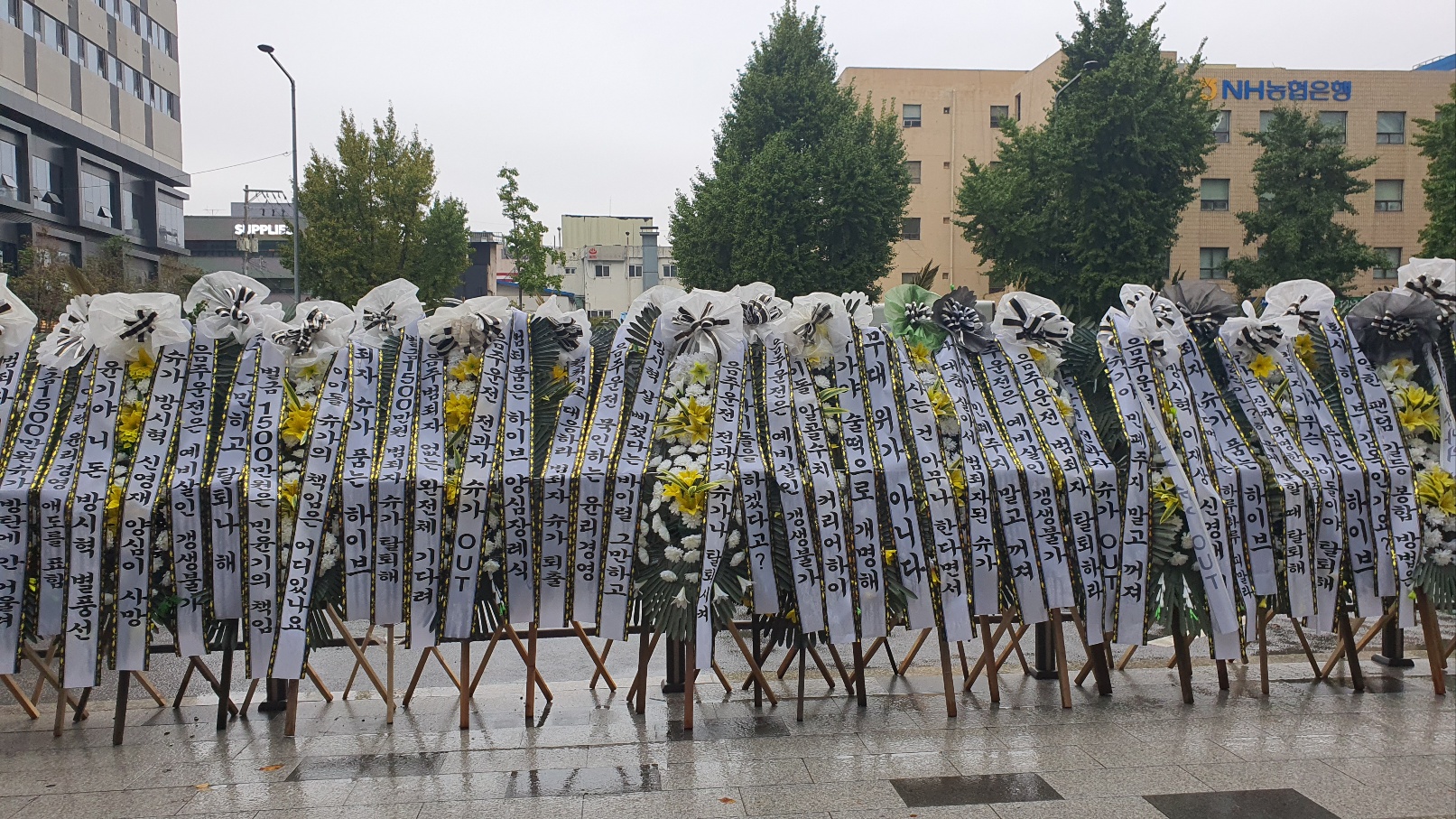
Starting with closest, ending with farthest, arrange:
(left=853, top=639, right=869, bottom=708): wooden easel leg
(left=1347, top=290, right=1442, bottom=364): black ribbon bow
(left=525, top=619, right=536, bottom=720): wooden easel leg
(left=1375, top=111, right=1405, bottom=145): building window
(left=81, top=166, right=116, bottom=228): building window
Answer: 1. (left=525, top=619, right=536, bottom=720): wooden easel leg
2. (left=853, top=639, right=869, bottom=708): wooden easel leg
3. (left=1347, top=290, right=1442, bottom=364): black ribbon bow
4. (left=81, top=166, right=116, bottom=228): building window
5. (left=1375, top=111, right=1405, bottom=145): building window

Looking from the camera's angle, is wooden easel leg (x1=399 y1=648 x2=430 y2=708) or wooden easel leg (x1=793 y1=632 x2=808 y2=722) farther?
wooden easel leg (x1=399 y1=648 x2=430 y2=708)

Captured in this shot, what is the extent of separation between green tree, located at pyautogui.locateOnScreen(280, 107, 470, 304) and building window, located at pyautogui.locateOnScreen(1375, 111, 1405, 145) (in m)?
36.0

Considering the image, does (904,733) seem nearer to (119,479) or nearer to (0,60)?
(119,479)

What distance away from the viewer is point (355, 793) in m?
4.95

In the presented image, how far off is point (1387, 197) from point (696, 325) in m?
47.0

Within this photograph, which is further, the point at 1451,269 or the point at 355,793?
the point at 1451,269

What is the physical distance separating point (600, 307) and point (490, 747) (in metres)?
72.0

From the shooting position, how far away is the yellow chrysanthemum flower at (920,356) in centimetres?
646

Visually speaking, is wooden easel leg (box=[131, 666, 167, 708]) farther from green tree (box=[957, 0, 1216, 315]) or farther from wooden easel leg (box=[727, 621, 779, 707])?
green tree (box=[957, 0, 1216, 315])

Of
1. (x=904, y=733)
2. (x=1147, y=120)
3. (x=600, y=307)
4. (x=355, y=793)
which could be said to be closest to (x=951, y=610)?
(x=904, y=733)

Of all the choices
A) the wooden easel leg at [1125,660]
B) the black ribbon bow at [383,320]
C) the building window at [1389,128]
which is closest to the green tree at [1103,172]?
the building window at [1389,128]

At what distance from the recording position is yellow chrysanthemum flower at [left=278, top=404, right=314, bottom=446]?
5926 mm

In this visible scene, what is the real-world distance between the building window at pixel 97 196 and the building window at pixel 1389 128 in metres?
47.6

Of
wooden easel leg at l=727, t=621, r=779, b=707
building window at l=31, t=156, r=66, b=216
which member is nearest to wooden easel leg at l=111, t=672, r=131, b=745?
wooden easel leg at l=727, t=621, r=779, b=707
